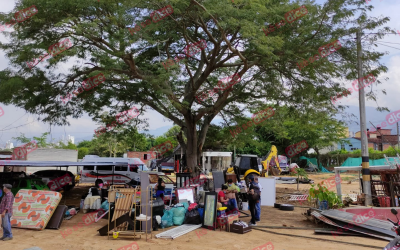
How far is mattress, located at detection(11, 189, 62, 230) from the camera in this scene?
33.3 feet

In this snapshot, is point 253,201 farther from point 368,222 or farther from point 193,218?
point 368,222

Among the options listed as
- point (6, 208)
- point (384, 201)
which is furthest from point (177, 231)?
point (384, 201)

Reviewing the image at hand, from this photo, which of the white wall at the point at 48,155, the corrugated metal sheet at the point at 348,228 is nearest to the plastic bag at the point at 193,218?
the corrugated metal sheet at the point at 348,228

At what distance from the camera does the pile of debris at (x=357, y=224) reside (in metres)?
8.88

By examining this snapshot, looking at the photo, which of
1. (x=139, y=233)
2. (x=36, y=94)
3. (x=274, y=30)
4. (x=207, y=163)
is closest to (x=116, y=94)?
(x=36, y=94)

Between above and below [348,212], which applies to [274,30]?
above

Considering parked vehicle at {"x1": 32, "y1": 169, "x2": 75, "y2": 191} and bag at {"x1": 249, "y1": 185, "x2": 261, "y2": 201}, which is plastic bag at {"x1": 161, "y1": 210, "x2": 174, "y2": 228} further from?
parked vehicle at {"x1": 32, "y1": 169, "x2": 75, "y2": 191}

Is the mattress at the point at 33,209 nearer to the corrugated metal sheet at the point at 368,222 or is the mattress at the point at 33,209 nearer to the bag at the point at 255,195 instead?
the bag at the point at 255,195

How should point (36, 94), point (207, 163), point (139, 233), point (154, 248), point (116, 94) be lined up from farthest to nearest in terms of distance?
point (207, 163), point (116, 94), point (36, 94), point (139, 233), point (154, 248)

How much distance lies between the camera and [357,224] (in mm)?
9180

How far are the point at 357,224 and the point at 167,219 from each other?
5585 millimetres

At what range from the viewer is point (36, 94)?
611 inches

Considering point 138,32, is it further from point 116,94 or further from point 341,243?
point 341,243

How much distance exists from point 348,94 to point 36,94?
46.9ft
